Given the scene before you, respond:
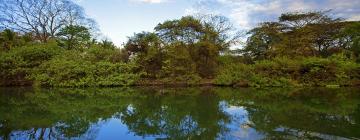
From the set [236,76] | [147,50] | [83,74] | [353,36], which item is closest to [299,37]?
[353,36]

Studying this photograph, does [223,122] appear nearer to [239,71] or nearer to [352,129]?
[352,129]

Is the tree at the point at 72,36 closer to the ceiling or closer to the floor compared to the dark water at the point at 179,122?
closer to the ceiling

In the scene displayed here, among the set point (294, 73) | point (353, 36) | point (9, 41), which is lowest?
point (294, 73)

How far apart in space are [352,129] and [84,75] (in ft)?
64.2

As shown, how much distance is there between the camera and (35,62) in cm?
2425

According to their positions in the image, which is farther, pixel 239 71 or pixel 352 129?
pixel 239 71

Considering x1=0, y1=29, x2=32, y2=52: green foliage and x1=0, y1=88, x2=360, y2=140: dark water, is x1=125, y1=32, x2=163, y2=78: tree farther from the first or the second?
x1=0, y1=88, x2=360, y2=140: dark water

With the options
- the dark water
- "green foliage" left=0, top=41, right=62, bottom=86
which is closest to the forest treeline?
"green foliage" left=0, top=41, right=62, bottom=86

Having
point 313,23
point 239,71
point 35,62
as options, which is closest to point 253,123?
point 239,71

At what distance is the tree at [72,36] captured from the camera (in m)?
→ 31.7

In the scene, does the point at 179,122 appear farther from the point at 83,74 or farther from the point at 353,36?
the point at 353,36

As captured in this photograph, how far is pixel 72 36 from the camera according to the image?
32.1m

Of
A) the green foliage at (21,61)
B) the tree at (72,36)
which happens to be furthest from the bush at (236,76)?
the tree at (72,36)

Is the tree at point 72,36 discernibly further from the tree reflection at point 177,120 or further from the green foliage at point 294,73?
the tree reflection at point 177,120
